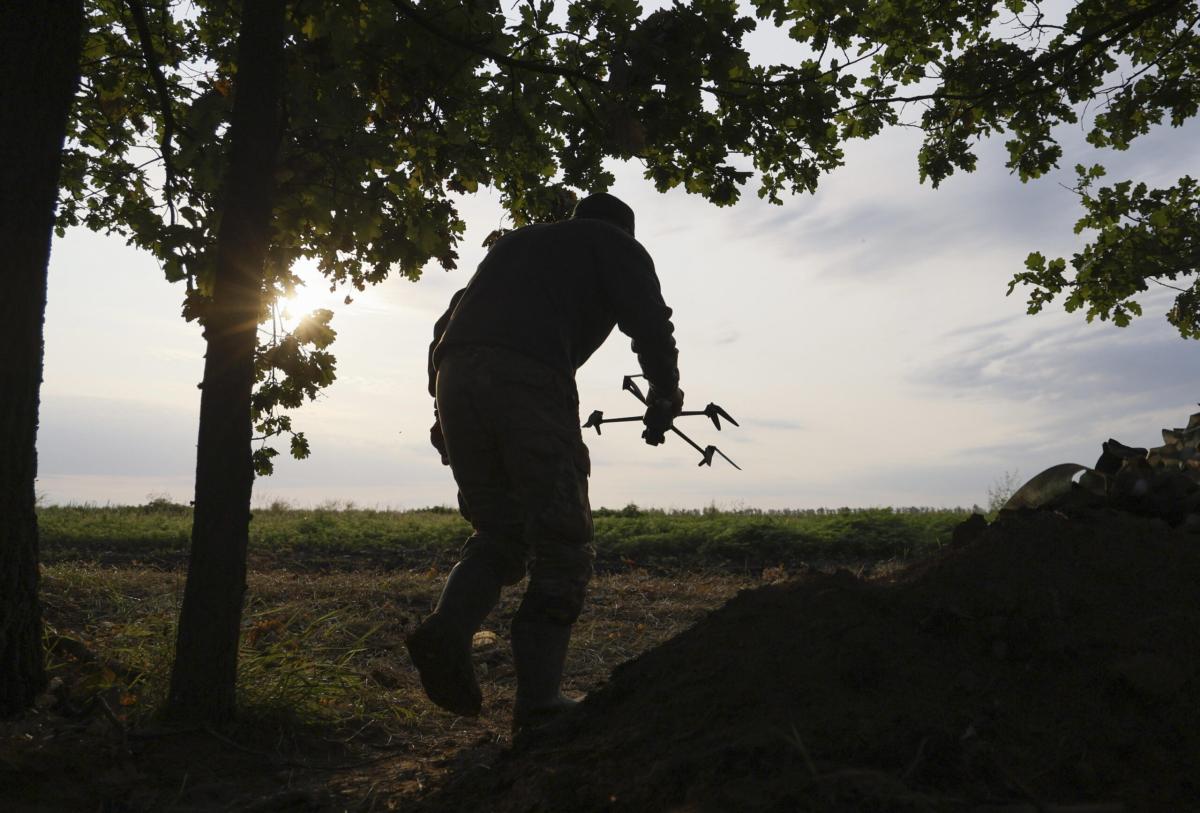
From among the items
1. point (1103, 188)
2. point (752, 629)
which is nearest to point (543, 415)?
point (752, 629)

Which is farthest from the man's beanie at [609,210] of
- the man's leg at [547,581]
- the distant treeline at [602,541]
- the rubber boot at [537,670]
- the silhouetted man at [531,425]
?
the distant treeline at [602,541]

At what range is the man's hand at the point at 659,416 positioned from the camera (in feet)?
14.3

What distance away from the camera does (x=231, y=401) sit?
13.7 feet

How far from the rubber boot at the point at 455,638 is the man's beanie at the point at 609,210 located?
6.36ft

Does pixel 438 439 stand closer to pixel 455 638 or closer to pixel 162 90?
pixel 455 638

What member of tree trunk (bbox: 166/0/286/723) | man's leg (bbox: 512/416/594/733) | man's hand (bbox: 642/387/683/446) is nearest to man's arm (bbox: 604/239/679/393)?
man's hand (bbox: 642/387/683/446)

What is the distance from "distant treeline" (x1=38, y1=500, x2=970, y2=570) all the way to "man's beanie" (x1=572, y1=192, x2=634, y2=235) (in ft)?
22.5

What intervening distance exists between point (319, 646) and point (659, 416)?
260 centimetres

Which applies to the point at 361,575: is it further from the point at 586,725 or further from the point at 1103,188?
the point at 1103,188

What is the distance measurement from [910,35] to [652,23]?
12.6 ft

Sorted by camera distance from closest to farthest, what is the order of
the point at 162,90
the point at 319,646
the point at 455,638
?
the point at 455,638, the point at 319,646, the point at 162,90

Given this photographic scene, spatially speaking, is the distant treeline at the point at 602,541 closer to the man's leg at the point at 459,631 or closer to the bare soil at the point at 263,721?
the bare soil at the point at 263,721

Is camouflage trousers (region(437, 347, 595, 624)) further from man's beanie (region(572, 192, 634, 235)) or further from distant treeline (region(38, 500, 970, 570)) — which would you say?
distant treeline (region(38, 500, 970, 570))

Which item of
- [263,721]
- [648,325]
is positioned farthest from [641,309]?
[263,721]
